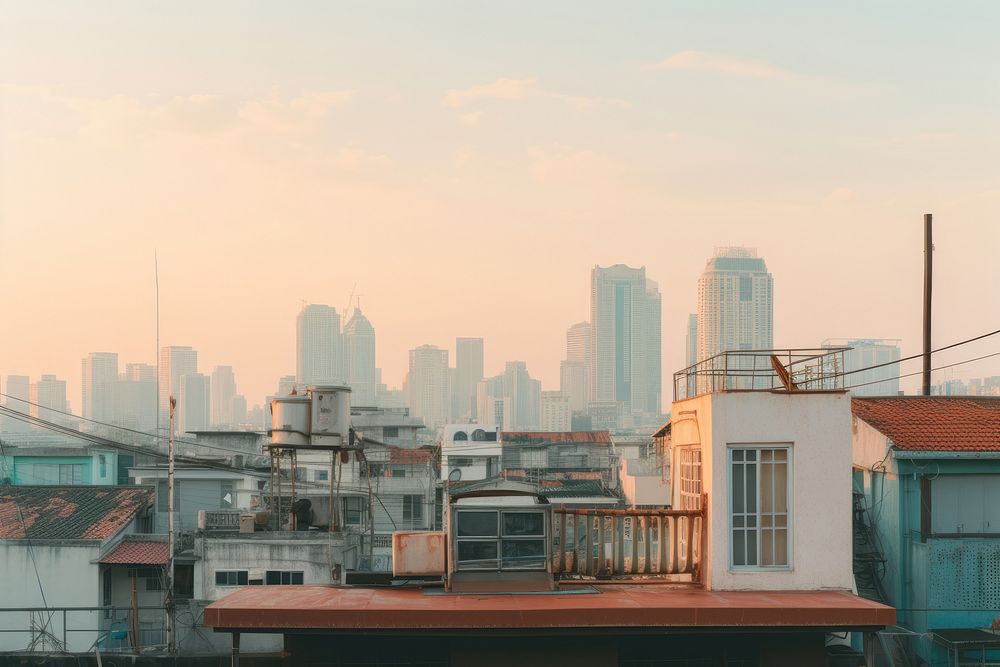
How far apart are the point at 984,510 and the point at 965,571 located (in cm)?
151

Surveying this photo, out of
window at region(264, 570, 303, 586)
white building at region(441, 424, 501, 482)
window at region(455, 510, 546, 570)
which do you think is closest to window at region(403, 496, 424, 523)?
white building at region(441, 424, 501, 482)

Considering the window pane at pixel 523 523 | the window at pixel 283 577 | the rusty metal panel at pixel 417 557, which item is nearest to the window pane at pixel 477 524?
the window pane at pixel 523 523

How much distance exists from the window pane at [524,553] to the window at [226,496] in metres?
34.3

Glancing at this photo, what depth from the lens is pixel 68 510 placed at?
40531mm

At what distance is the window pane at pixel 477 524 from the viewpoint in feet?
56.3

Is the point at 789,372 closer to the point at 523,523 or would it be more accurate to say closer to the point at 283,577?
the point at 523,523

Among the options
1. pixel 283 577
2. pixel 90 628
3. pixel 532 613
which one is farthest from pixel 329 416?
pixel 90 628

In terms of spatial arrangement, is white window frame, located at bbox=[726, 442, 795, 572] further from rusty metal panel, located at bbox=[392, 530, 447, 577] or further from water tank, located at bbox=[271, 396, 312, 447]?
water tank, located at bbox=[271, 396, 312, 447]

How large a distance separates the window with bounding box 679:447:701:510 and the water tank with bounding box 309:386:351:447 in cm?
1095

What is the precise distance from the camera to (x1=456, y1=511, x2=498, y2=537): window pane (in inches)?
676

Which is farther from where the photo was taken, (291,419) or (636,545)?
(291,419)

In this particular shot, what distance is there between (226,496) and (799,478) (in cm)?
3694

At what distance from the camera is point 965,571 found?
25.5 metres

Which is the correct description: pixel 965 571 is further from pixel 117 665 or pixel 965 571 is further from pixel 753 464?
pixel 117 665
